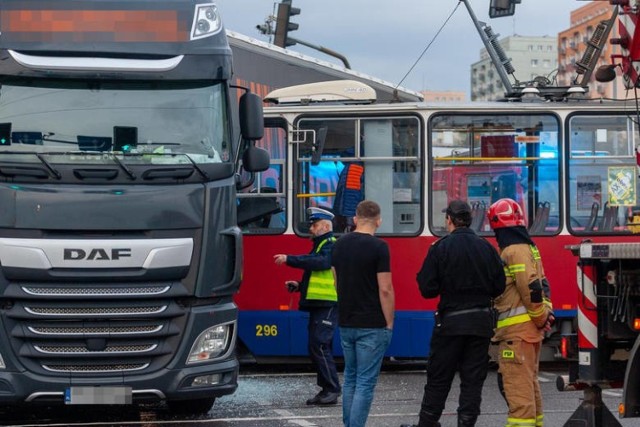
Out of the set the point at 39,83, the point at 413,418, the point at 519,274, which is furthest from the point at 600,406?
the point at 39,83

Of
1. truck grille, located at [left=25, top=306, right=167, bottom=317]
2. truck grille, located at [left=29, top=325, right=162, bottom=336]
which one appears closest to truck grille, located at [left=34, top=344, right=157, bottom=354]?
truck grille, located at [left=29, top=325, right=162, bottom=336]

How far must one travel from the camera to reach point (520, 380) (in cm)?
900

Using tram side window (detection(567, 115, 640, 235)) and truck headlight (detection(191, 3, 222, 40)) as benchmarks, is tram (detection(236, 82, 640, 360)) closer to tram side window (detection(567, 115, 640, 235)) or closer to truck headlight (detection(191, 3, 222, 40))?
tram side window (detection(567, 115, 640, 235))

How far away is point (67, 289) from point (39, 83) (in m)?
1.67

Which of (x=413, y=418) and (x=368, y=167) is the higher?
(x=368, y=167)

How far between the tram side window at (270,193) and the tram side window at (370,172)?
18 cm

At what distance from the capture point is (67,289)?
29.9 ft

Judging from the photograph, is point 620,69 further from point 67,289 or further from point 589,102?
point 67,289

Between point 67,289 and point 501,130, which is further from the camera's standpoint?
point 501,130

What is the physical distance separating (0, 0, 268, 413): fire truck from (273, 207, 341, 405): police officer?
1.59 m

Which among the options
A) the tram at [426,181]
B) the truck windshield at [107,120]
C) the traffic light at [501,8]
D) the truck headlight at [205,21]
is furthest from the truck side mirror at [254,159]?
the traffic light at [501,8]

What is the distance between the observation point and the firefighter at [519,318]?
353 inches

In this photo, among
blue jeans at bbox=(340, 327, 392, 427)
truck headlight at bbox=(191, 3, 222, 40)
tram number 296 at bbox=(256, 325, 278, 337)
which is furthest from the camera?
tram number 296 at bbox=(256, 325, 278, 337)

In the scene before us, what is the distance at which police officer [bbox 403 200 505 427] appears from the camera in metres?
8.89
